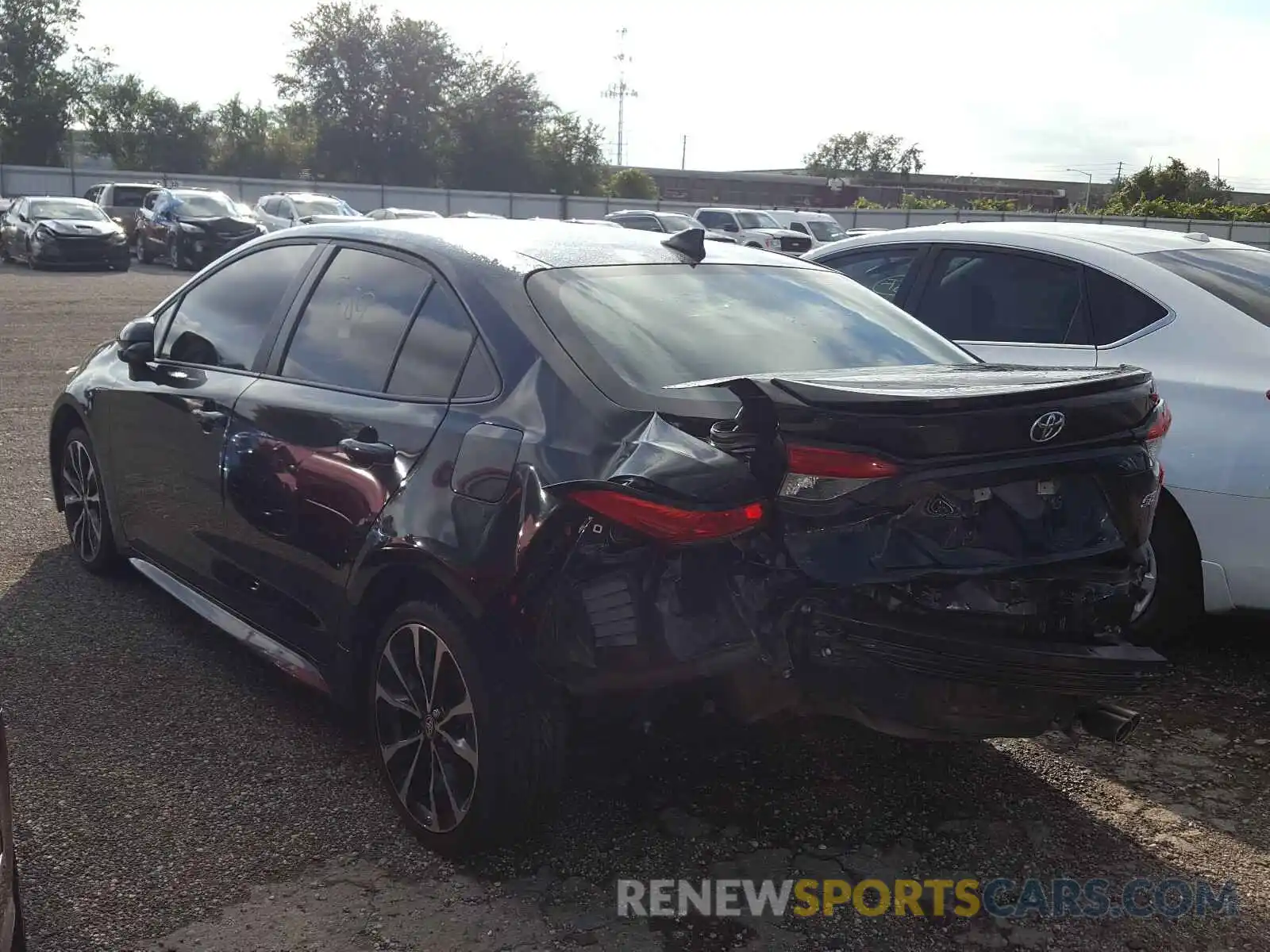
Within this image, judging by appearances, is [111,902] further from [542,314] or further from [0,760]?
[542,314]

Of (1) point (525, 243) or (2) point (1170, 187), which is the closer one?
(1) point (525, 243)

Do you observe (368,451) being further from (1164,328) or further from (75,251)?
(75,251)

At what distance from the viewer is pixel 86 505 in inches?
210

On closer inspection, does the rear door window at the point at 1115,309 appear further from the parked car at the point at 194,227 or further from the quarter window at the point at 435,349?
the parked car at the point at 194,227

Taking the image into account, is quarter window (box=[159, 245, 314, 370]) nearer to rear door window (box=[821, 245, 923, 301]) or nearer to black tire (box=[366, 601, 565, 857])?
black tire (box=[366, 601, 565, 857])

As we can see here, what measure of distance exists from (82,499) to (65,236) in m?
21.7

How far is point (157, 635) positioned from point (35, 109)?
68812 mm

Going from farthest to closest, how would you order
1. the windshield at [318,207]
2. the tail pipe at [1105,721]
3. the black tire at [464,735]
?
the windshield at [318,207] → the tail pipe at [1105,721] → the black tire at [464,735]

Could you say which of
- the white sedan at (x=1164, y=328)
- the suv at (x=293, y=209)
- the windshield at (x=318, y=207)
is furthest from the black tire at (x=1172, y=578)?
the windshield at (x=318, y=207)

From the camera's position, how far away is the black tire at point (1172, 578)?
4.33m

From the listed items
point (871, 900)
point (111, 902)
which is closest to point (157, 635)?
point (111, 902)

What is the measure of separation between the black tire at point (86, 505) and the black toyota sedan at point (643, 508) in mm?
1473

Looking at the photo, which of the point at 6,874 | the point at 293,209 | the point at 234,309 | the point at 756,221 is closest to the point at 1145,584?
the point at 6,874

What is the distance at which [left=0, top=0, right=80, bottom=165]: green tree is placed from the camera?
208 ft
